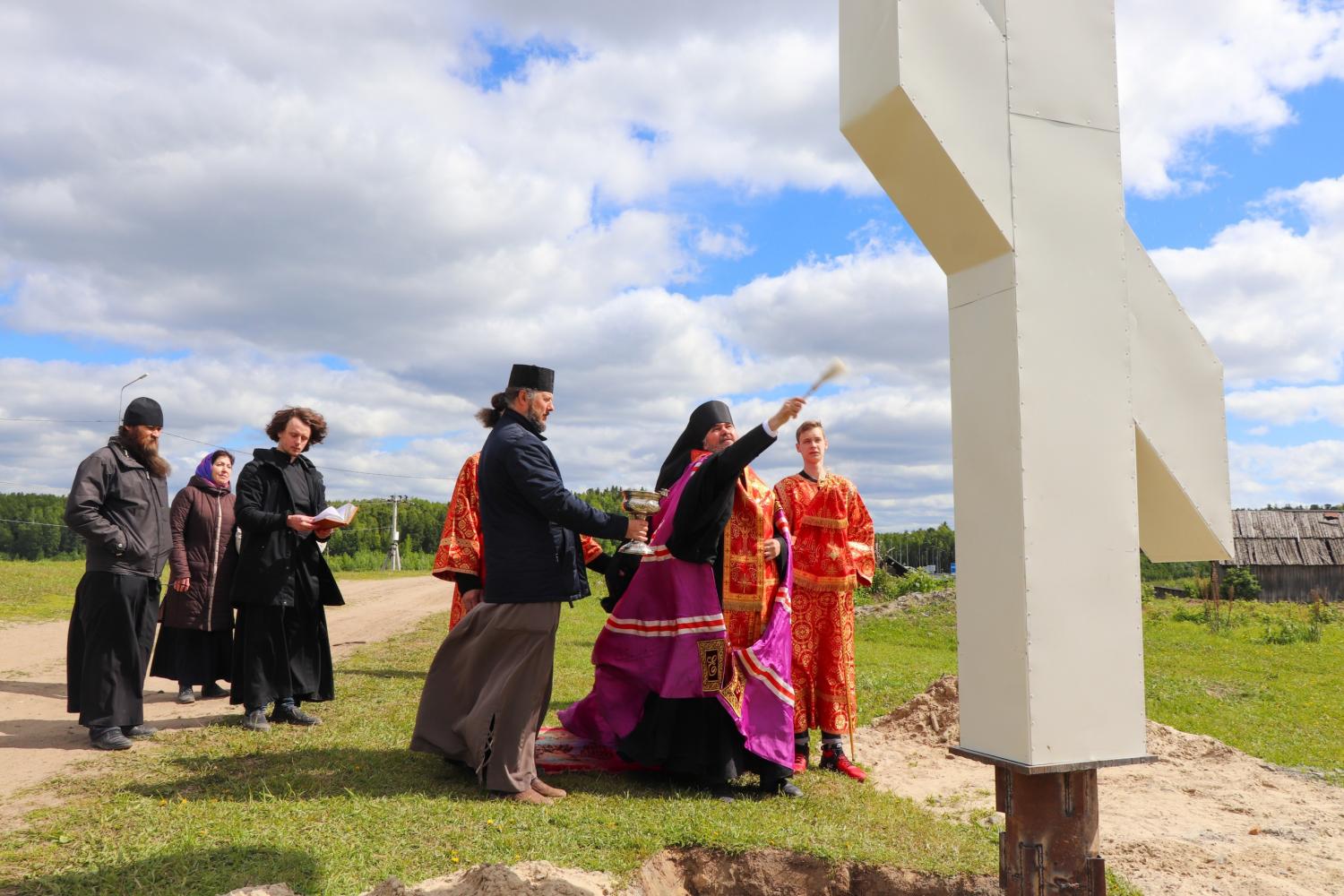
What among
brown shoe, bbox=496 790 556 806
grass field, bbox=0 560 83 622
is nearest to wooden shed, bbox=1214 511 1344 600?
brown shoe, bbox=496 790 556 806

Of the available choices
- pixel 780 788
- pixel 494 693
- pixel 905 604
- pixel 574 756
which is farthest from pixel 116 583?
pixel 905 604

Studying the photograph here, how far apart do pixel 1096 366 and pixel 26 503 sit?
70.3 metres

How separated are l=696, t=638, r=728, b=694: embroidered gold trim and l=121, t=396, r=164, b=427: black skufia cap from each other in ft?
13.3

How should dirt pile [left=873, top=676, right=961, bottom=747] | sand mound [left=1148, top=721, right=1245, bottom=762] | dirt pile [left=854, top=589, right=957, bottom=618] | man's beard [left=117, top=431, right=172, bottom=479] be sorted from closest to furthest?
man's beard [left=117, top=431, right=172, bottom=479]
sand mound [left=1148, top=721, right=1245, bottom=762]
dirt pile [left=873, top=676, right=961, bottom=747]
dirt pile [left=854, top=589, right=957, bottom=618]

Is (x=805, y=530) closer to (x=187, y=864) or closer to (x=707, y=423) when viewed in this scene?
(x=707, y=423)

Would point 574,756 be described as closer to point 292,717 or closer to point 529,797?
point 529,797

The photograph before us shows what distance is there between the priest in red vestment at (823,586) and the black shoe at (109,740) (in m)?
4.08

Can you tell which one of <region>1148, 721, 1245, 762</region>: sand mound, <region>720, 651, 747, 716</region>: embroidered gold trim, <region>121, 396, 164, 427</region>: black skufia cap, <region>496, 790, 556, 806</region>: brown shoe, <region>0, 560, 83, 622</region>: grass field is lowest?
<region>1148, 721, 1245, 762</region>: sand mound

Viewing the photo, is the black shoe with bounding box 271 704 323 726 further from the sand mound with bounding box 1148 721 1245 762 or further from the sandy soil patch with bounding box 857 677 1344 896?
the sand mound with bounding box 1148 721 1245 762

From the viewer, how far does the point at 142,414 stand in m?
6.26

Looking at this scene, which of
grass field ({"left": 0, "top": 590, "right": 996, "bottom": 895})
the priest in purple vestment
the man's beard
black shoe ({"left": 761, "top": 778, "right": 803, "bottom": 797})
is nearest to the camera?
grass field ({"left": 0, "top": 590, "right": 996, "bottom": 895})

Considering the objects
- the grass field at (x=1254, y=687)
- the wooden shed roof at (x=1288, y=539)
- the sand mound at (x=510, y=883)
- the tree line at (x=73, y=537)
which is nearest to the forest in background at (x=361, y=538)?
the tree line at (x=73, y=537)

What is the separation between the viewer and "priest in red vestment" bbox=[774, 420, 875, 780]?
5922 millimetres

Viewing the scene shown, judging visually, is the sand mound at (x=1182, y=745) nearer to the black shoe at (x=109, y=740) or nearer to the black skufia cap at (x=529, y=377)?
the black skufia cap at (x=529, y=377)
